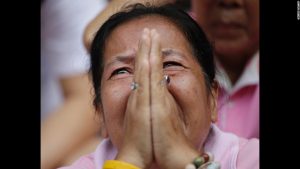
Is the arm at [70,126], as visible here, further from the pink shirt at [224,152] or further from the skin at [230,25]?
the skin at [230,25]

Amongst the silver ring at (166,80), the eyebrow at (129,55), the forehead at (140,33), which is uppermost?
the forehead at (140,33)

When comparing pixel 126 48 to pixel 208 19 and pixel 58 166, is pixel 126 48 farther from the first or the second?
pixel 58 166

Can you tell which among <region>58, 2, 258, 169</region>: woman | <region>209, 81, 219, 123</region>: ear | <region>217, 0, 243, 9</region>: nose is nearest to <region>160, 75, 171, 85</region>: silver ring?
<region>58, 2, 258, 169</region>: woman

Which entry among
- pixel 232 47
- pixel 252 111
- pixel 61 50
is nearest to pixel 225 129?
pixel 252 111

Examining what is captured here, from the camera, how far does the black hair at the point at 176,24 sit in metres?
1.26

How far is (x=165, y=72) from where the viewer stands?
1.22 m

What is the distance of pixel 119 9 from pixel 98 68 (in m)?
0.13

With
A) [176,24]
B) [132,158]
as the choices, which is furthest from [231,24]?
[132,158]

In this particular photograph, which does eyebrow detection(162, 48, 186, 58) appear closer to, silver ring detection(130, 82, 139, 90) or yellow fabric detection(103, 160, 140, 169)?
silver ring detection(130, 82, 139, 90)

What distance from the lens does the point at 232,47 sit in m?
1.34

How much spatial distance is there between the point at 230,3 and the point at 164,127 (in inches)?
12.5

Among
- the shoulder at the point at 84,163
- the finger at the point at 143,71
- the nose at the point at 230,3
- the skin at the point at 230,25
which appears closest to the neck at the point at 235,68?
the skin at the point at 230,25

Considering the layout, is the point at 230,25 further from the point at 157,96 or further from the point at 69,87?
the point at 69,87

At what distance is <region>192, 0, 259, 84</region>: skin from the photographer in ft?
4.35
